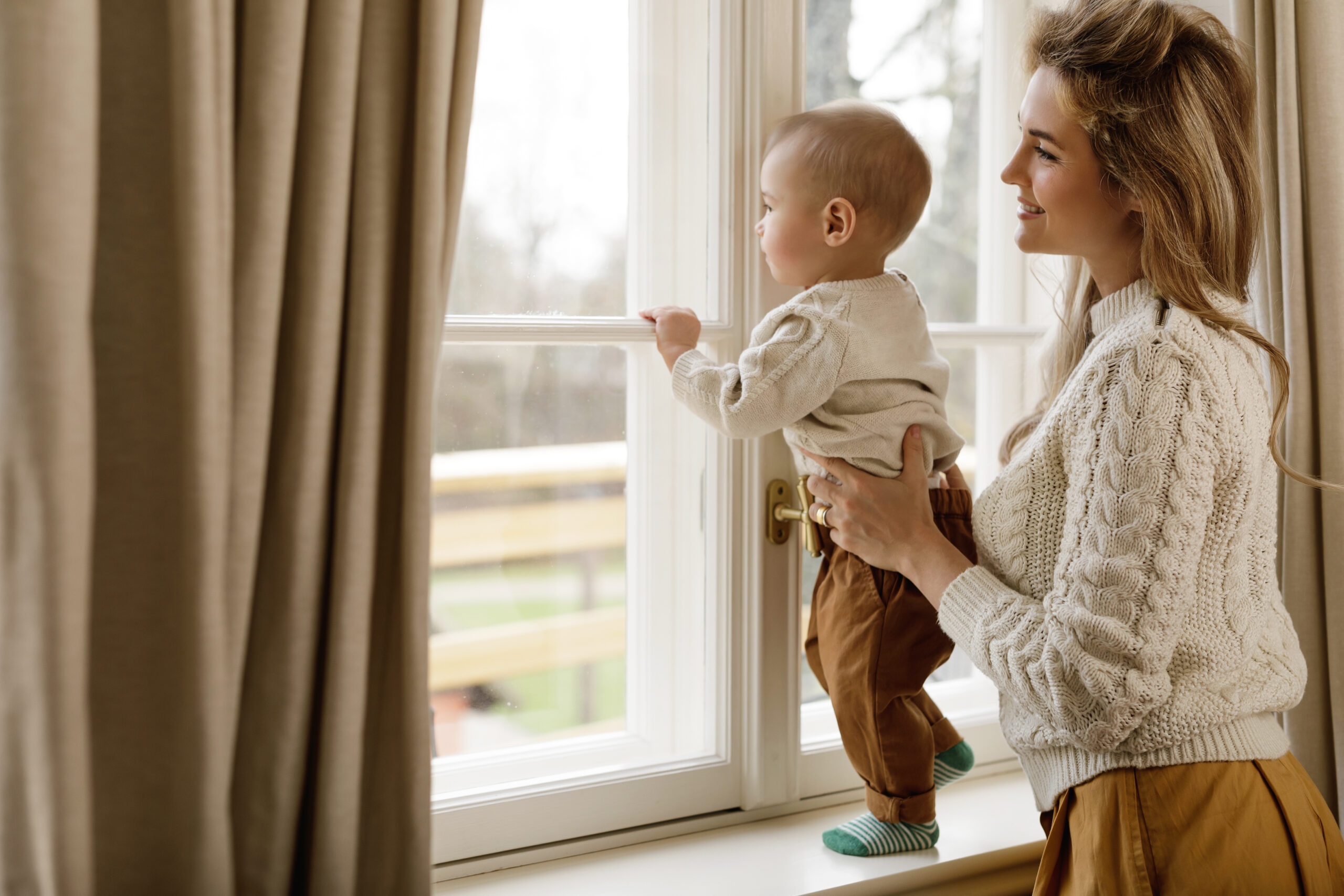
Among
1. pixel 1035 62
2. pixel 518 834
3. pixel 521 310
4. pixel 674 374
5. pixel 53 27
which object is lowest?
pixel 518 834

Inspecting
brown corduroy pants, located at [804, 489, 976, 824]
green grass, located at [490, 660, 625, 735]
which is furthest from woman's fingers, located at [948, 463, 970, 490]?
green grass, located at [490, 660, 625, 735]

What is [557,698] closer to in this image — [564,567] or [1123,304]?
[564,567]

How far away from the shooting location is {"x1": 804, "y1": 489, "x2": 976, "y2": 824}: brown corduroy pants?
4.12 ft

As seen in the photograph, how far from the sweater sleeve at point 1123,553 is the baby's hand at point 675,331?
1.66 ft

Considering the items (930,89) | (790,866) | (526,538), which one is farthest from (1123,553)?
(930,89)

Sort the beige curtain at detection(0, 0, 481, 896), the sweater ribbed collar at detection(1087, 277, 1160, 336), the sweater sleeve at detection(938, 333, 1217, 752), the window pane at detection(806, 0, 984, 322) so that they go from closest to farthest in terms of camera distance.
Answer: the beige curtain at detection(0, 0, 481, 896) < the sweater sleeve at detection(938, 333, 1217, 752) < the sweater ribbed collar at detection(1087, 277, 1160, 336) < the window pane at detection(806, 0, 984, 322)

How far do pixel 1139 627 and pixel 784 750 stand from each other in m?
0.67

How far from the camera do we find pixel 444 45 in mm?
944

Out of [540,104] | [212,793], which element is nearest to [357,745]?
[212,793]

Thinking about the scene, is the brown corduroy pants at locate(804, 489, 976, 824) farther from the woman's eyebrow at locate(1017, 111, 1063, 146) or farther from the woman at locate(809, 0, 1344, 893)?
the woman's eyebrow at locate(1017, 111, 1063, 146)

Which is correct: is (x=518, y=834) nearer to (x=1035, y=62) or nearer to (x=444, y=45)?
(x=444, y=45)

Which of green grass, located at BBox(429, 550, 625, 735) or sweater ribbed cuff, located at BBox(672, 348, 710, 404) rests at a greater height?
sweater ribbed cuff, located at BBox(672, 348, 710, 404)

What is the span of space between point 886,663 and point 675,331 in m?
0.52

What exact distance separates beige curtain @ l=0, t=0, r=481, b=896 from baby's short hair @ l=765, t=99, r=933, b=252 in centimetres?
46
